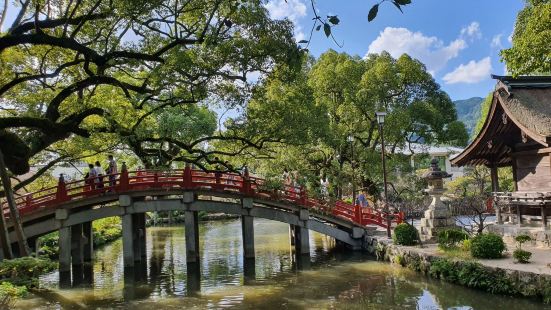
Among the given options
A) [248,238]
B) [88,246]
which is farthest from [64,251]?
[248,238]

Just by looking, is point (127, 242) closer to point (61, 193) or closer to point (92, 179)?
point (92, 179)

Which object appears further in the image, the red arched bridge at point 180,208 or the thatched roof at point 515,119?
the red arched bridge at point 180,208

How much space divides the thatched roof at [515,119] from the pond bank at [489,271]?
4254mm

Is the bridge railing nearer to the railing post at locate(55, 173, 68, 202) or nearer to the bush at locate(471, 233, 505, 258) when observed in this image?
the railing post at locate(55, 173, 68, 202)

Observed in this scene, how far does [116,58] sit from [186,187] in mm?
7164

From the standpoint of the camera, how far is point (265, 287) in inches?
625

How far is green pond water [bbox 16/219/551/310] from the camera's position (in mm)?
13172

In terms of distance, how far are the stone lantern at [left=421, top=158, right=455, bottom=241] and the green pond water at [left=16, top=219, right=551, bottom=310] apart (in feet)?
7.95

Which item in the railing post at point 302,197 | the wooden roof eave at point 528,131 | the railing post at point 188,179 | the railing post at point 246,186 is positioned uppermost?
the wooden roof eave at point 528,131

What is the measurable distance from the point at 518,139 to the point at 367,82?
11.6 m

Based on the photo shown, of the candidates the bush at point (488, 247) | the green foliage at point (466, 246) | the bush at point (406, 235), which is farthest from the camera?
the bush at point (406, 235)

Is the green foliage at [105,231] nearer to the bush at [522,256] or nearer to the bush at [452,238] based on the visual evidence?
the bush at [452,238]

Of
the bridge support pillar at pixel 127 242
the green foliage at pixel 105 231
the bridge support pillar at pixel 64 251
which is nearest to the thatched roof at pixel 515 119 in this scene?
the bridge support pillar at pixel 127 242

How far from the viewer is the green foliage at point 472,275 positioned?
12.6 meters
